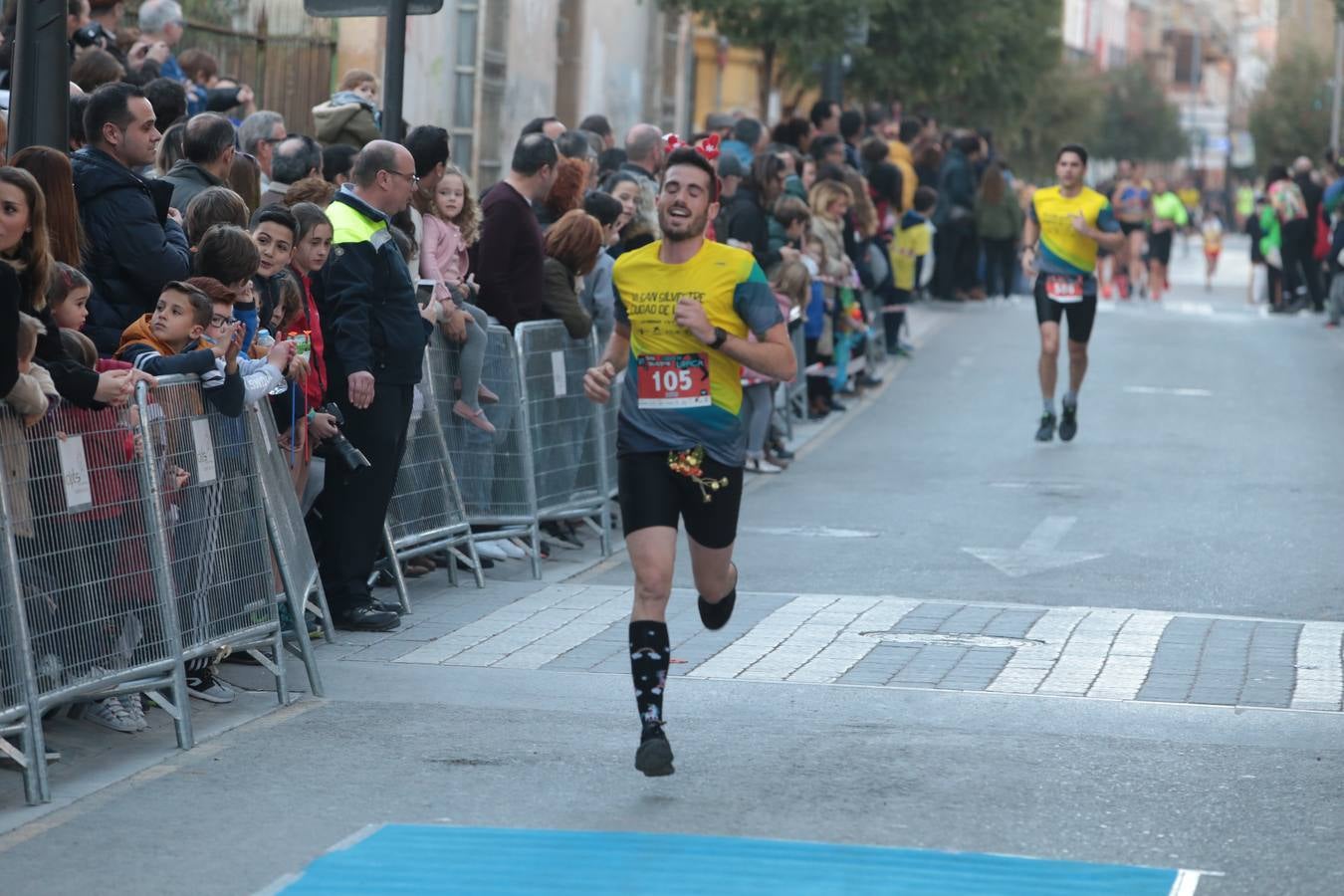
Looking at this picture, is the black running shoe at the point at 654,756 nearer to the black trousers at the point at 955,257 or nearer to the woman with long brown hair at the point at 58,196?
the woman with long brown hair at the point at 58,196

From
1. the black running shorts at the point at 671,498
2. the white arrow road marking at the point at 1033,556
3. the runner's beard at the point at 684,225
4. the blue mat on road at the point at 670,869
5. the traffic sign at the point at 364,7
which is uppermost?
the traffic sign at the point at 364,7

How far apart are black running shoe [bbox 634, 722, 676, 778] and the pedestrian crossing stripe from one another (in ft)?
6.05

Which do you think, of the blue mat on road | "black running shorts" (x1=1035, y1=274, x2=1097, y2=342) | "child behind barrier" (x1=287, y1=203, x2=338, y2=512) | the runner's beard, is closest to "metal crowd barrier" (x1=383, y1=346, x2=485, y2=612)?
"child behind barrier" (x1=287, y1=203, x2=338, y2=512)

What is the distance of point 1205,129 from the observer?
11731 cm

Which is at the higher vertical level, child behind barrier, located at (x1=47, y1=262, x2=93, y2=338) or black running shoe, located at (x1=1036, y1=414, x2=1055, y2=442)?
child behind barrier, located at (x1=47, y1=262, x2=93, y2=338)

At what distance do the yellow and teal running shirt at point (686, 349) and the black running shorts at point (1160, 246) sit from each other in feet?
102

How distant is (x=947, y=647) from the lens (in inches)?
389

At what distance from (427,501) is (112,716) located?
328cm

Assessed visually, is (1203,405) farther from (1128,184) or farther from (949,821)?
(1128,184)

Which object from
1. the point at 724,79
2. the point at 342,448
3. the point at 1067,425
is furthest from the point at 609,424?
the point at 724,79

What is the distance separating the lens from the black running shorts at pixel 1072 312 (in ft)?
58.0

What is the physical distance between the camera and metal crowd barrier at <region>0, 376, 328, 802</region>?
274 inches

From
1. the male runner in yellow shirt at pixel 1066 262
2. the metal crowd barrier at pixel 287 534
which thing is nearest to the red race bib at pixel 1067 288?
the male runner in yellow shirt at pixel 1066 262

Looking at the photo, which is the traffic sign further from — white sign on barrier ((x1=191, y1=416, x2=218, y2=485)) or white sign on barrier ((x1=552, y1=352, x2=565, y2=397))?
white sign on barrier ((x1=191, y1=416, x2=218, y2=485))
